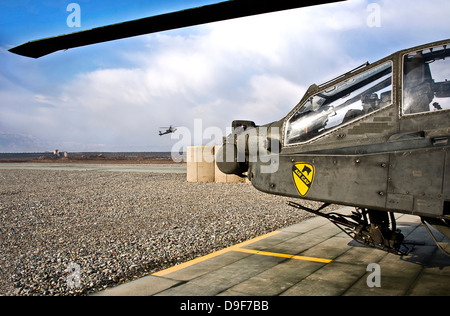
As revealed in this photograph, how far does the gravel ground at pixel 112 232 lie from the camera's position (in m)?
4.81

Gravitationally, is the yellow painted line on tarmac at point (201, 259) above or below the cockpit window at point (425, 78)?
below

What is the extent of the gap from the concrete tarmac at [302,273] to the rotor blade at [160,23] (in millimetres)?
2960

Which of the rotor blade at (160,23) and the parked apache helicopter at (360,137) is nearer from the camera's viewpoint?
the rotor blade at (160,23)

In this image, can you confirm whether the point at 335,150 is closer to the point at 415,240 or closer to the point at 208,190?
the point at 415,240

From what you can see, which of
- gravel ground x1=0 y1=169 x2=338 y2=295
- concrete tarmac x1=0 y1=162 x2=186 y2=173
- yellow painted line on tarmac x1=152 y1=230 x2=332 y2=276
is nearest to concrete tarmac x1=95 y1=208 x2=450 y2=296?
yellow painted line on tarmac x1=152 y1=230 x2=332 y2=276

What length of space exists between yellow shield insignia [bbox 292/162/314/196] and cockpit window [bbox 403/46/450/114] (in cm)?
129

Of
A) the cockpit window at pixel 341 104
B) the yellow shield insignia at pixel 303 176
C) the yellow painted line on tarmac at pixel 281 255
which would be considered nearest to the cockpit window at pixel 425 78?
the cockpit window at pixel 341 104

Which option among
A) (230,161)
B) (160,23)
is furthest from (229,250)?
(160,23)

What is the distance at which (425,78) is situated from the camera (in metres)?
3.88

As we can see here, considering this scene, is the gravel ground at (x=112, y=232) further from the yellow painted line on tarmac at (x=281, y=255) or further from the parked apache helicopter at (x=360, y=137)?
the parked apache helicopter at (x=360, y=137)

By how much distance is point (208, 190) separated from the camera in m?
15.0
